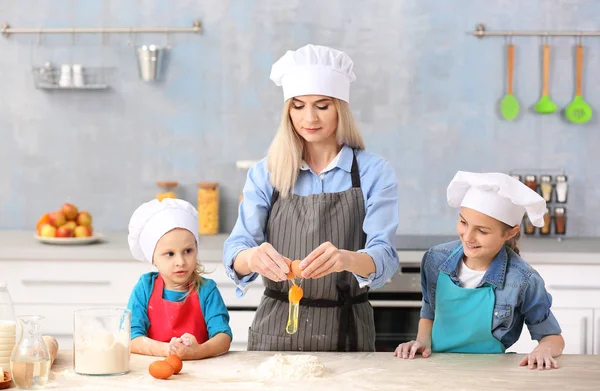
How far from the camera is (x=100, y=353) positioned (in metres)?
2.01

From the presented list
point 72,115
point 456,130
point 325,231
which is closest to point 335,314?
point 325,231

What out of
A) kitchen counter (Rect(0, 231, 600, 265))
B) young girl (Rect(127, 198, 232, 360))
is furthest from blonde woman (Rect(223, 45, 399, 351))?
kitchen counter (Rect(0, 231, 600, 265))

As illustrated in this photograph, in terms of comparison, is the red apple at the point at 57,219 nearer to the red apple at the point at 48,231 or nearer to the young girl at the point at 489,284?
the red apple at the point at 48,231

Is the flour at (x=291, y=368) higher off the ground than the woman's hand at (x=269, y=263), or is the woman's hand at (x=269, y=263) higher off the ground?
the woman's hand at (x=269, y=263)

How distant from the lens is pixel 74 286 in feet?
12.7

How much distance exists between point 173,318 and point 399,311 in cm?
159

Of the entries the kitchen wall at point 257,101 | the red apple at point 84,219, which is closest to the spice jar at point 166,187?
the kitchen wall at point 257,101

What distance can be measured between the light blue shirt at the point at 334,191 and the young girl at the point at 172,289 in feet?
0.34

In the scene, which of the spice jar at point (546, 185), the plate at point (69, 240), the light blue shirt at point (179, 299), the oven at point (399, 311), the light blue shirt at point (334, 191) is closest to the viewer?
the light blue shirt at point (179, 299)

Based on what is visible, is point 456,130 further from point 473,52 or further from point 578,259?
point 578,259

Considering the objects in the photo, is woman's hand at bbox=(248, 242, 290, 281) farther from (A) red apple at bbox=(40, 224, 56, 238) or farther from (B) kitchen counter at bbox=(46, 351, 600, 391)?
(A) red apple at bbox=(40, 224, 56, 238)

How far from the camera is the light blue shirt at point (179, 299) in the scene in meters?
2.35

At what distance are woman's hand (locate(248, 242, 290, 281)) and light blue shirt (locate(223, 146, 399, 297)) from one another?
18 centimetres

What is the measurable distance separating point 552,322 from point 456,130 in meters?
2.15
